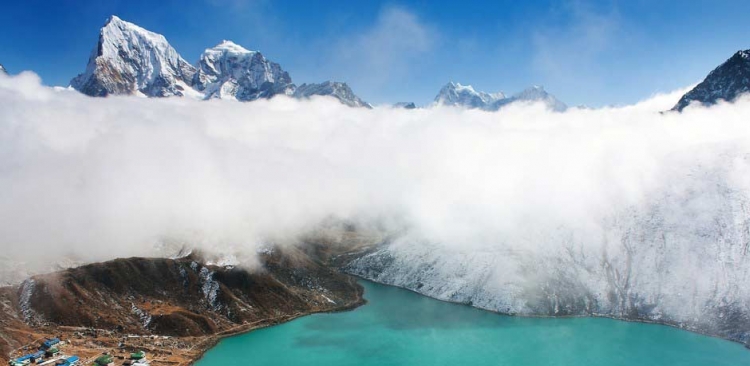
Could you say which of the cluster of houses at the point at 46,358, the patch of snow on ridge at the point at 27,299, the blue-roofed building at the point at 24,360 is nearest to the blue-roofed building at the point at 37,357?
the cluster of houses at the point at 46,358

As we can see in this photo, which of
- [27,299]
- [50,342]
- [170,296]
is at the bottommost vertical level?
[50,342]

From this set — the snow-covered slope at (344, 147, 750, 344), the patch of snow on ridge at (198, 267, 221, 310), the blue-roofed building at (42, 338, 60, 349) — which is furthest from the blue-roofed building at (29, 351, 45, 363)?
the snow-covered slope at (344, 147, 750, 344)

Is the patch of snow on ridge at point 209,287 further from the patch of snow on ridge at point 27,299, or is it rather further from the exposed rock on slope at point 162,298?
the patch of snow on ridge at point 27,299

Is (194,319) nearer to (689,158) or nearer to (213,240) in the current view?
(213,240)

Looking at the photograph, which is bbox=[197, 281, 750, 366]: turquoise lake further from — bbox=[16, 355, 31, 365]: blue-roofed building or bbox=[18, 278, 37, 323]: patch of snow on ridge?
bbox=[18, 278, 37, 323]: patch of snow on ridge

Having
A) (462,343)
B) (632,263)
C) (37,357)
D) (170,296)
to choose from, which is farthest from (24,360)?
(632,263)

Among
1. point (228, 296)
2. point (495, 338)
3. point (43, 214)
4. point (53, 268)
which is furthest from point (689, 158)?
point (43, 214)

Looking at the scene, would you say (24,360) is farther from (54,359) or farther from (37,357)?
(54,359)
